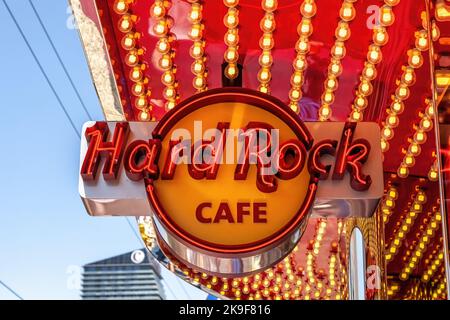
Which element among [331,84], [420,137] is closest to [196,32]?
[331,84]

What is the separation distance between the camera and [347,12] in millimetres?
4738

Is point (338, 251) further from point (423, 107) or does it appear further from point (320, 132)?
point (320, 132)

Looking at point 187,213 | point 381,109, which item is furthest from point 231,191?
point 381,109

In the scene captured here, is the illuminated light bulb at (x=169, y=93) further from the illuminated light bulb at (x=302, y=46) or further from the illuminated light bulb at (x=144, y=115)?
the illuminated light bulb at (x=302, y=46)

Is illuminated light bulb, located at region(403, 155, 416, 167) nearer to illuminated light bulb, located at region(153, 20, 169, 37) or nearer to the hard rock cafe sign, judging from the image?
the hard rock cafe sign

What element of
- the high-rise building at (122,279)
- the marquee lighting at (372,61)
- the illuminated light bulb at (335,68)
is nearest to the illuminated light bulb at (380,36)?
the marquee lighting at (372,61)

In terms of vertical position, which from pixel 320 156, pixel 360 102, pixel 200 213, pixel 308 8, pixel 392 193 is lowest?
pixel 200 213

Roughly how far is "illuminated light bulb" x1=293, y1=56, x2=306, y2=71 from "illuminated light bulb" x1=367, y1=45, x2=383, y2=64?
1.38 feet

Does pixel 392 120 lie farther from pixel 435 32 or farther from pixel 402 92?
pixel 435 32

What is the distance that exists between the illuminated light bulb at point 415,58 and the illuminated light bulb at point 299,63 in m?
0.68

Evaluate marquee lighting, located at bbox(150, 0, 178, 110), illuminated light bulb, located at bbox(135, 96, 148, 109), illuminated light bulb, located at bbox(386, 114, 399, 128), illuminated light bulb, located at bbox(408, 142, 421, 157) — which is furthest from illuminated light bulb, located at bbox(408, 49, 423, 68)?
illuminated light bulb, located at bbox(135, 96, 148, 109)

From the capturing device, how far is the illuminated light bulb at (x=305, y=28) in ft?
15.9

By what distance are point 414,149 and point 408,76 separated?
40.5 inches

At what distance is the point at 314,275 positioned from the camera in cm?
950
